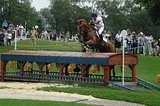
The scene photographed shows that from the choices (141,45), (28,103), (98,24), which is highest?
(98,24)

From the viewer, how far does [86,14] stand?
337 feet

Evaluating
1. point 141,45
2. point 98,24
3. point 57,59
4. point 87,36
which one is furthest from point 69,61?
point 141,45

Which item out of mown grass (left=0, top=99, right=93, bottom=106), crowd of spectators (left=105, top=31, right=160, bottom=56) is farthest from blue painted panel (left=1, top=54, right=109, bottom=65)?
crowd of spectators (left=105, top=31, right=160, bottom=56)

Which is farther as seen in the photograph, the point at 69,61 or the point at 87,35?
the point at 87,35

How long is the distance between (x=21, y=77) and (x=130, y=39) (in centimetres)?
2215

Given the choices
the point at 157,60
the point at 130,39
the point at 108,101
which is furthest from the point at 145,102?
the point at 130,39

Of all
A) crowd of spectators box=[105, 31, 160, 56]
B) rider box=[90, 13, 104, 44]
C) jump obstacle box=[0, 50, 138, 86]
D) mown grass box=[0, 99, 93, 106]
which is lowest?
mown grass box=[0, 99, 93, 106]

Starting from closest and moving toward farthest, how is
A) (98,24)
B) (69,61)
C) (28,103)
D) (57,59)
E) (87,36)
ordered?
1. (28,103)
2. (69,61)
3. (57,59)
4. (87,36)
5. (98,24)

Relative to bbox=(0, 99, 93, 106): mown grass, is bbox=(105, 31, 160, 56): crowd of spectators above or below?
above

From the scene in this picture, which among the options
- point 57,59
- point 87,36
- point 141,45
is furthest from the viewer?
point 141,45

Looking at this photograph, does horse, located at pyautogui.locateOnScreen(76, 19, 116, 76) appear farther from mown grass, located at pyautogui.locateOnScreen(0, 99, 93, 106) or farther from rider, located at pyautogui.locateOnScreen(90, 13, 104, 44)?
mown grass, located at pyautogui.locateOnScreen(0, 99, 93, 106)

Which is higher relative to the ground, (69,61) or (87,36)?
(87,36)

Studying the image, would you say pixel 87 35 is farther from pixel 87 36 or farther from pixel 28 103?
pixel 28 103

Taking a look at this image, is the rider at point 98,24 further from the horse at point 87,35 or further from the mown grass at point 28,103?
the mown grass at point 28,103
